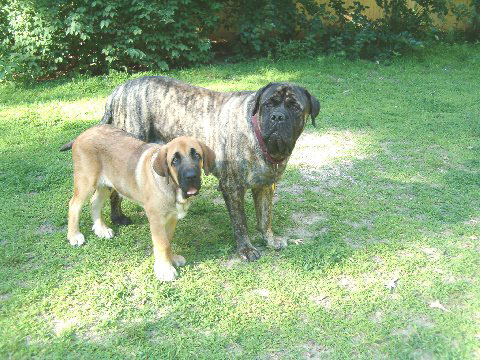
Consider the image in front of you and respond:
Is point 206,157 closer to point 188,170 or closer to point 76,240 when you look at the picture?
point 188,170

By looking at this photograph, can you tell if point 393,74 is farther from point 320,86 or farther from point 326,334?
point 326,334

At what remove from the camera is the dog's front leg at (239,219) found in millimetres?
4812

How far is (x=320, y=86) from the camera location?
10477mm

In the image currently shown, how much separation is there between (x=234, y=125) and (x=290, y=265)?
4.81ft

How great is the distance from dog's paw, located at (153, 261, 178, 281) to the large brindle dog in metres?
0.74

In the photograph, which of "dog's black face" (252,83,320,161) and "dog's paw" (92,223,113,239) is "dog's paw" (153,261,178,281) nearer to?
"dog's paw" (92,223,113,239)

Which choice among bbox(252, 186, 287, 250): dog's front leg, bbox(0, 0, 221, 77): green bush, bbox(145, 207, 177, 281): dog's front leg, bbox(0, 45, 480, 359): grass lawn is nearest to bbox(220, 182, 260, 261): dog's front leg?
bbox(0, 45, 480, 359): grass lawn

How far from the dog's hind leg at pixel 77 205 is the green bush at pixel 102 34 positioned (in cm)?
609

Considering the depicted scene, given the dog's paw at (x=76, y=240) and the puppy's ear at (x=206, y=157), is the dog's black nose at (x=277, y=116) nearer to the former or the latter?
the puppy's ear at (x=206, y=157)

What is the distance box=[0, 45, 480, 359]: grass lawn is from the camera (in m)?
3.74

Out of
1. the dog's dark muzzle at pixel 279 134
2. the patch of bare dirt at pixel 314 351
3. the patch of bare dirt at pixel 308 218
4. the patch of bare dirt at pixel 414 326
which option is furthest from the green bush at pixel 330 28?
the patch of bare dirt at pixel 314 351

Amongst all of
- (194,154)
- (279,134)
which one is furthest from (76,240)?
(279,134)

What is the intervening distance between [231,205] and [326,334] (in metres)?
1.61

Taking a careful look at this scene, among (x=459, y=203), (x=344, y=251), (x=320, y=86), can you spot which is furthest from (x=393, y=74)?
(x=344, y=251)
